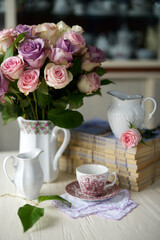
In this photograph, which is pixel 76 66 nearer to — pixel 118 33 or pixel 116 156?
pixel 116 156

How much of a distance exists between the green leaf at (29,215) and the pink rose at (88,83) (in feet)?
1.24

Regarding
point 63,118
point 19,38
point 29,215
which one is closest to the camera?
point 29,215

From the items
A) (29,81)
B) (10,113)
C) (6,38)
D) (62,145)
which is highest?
(6,38)

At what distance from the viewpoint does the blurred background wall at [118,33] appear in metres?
2.50

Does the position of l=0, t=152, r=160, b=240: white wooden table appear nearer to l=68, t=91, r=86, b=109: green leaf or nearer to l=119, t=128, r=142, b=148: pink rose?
l=119, t=128, r=142, b=148: pink rose

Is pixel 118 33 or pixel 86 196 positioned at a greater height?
pixel 118 33

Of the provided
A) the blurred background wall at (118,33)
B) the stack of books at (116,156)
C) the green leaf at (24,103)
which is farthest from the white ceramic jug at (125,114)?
the blurred background wall at (118,33)

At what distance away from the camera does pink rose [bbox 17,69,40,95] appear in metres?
0.85

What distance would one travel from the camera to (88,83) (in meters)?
0.96

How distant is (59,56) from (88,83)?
0.13 m

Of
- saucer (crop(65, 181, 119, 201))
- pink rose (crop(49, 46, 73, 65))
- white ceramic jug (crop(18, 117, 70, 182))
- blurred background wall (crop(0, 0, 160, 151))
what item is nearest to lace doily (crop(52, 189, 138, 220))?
saucer (crop(65, 181, 119, 201))

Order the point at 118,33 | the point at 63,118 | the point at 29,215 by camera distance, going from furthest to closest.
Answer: the point at 118,33 < the point at 63,118 < the point at 29,215

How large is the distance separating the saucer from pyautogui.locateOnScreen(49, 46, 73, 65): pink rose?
0.36 m

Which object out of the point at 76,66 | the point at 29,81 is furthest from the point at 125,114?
the point at 29,81
